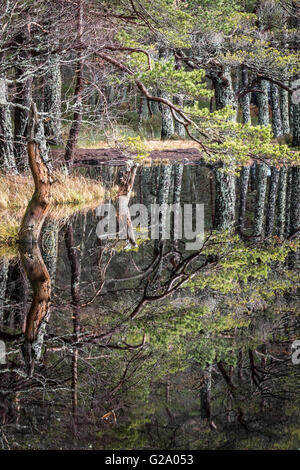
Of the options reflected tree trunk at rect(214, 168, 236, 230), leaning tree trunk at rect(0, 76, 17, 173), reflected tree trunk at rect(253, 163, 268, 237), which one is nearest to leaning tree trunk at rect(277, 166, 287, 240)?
reflected tree trunk at rect(253, 163, 268, 237)

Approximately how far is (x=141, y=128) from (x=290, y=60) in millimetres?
11391

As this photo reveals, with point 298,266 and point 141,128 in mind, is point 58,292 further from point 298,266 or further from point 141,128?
point 141,128

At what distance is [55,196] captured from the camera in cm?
1416

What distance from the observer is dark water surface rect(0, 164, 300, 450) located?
3562 mm

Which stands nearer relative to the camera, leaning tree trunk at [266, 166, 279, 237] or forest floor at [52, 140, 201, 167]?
leaning tree trunk at [266, 166, 279, 237]

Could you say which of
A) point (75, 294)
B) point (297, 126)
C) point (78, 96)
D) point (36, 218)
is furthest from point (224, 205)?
point (297, 126)

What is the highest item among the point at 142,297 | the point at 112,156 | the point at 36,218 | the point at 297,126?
the point at 297,126

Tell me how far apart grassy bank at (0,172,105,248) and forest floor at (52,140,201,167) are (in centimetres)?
427

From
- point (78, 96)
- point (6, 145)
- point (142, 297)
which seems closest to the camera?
point (142, 297)

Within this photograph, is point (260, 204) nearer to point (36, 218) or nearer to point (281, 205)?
point (281, 205)

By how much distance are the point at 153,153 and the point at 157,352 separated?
64.4 ft

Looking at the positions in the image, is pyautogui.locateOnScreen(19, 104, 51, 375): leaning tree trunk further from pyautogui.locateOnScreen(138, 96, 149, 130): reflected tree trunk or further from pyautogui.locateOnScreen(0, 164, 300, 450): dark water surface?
pyautogui.locateOnScreen(138, 96, 149, 130): reflected tree trunk
